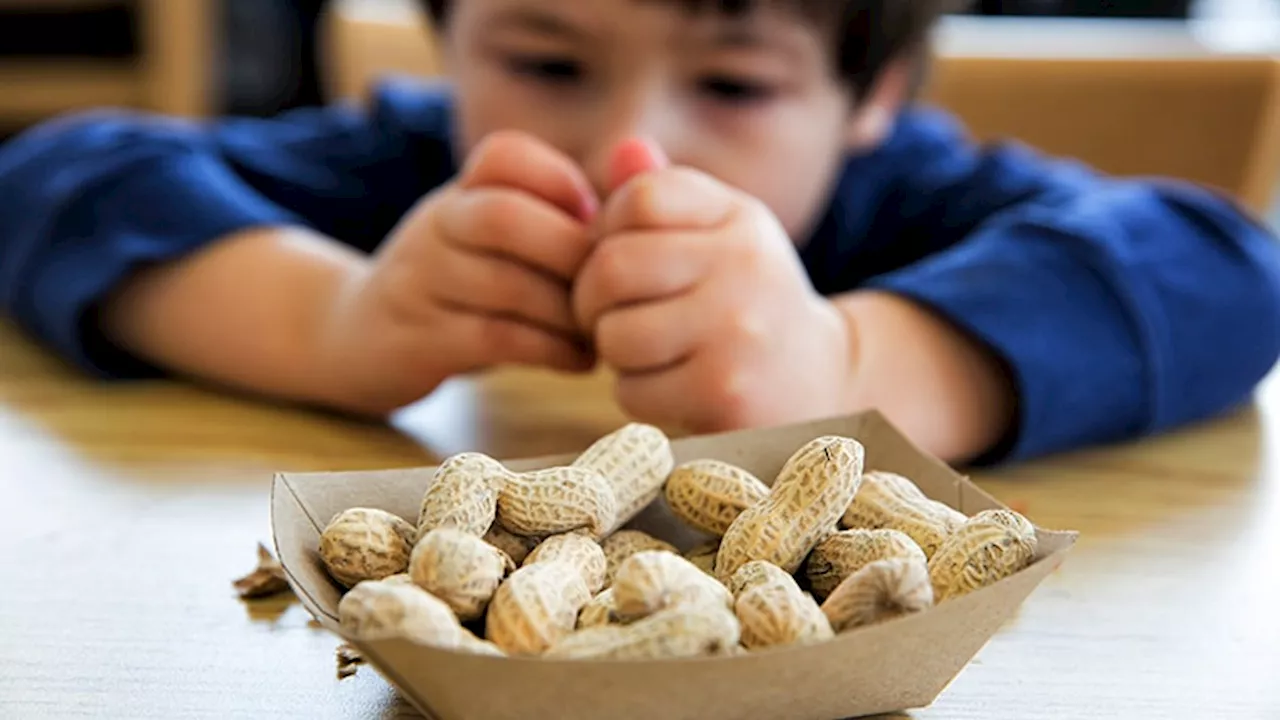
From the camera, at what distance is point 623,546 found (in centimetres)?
45

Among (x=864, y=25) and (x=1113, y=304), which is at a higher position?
(x=864, y=25)

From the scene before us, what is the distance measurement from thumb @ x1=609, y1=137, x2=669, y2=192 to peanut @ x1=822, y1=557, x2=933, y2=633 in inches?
15.2

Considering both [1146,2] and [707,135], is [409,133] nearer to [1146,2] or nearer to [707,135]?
[707,135]

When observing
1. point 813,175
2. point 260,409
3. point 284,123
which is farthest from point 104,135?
point 813,175

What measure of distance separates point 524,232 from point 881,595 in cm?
38

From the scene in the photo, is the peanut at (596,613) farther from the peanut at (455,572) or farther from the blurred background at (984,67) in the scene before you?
the blurred background at (984,67)

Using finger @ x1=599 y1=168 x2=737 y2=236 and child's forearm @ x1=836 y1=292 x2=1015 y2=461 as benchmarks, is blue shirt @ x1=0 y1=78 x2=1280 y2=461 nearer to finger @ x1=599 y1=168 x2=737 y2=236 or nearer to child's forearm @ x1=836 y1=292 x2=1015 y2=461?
child's forearm @ x1=836 y1=292 x2=1015 y2=461

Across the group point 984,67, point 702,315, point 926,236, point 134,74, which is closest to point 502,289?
point 702,315

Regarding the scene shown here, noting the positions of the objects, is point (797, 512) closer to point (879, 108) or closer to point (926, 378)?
point (926, 378)

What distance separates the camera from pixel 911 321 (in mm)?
716

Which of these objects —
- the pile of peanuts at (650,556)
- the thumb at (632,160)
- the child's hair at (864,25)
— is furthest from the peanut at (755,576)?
the child's hair at (864,25)

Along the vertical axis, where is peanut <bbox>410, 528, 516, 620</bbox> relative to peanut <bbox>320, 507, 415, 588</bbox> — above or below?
above

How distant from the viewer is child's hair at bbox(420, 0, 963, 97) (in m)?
0.88

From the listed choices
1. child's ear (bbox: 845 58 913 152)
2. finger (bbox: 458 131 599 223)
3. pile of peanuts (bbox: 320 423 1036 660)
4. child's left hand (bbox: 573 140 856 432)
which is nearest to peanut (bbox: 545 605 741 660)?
pile of peanuts (bbox: 320 423 1036 660)
